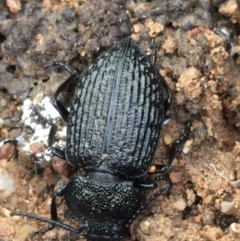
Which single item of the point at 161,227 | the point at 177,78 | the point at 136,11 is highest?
the point at 136,11

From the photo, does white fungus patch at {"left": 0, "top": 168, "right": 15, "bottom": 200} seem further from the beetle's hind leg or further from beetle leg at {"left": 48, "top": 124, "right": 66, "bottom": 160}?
beetle leg at {"left": 48, "top": 124, "right": 66, "bottom": 160}

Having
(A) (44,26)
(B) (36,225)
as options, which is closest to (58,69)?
(A) (44,26)

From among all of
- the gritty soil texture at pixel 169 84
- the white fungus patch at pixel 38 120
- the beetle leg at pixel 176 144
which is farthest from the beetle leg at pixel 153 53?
the white fungus patch at pixel 38 120

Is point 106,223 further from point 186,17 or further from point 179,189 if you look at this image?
point 186,17

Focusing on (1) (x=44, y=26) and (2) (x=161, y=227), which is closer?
(2) (x=161, y=227)

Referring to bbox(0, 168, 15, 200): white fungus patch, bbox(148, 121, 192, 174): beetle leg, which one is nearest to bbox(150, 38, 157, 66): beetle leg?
bbox(148, 121, 192, 174): beetle leg
